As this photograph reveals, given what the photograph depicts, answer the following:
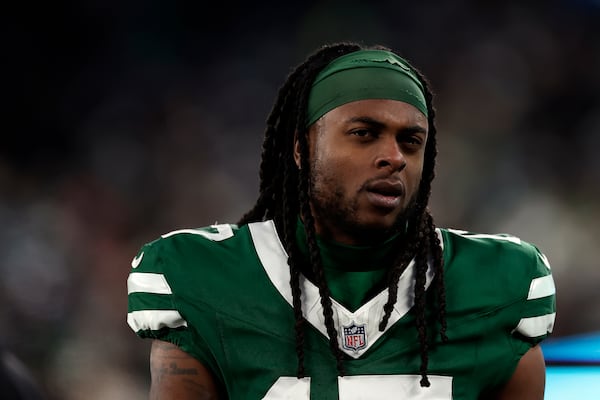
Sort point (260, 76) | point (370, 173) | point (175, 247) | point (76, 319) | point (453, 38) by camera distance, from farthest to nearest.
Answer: point (453, 38) < point (260, 76) < point (76, 319) < point (175, 247) < point (370, 173)

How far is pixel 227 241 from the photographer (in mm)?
1354

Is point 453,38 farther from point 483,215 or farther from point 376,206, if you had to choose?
point 376,206

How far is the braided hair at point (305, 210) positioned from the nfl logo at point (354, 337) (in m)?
0.03

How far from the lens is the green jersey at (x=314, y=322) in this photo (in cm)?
125

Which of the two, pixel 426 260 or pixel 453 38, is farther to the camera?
pixel 453 38

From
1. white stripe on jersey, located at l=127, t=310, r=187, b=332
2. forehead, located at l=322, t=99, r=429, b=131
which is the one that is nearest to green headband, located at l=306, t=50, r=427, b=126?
forehead, located at l=322, t=99, r=429, b=131

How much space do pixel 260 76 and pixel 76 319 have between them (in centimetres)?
98

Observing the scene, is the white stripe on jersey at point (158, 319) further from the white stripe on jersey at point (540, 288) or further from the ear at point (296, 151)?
the white stripe on jersey at point (540, 288)

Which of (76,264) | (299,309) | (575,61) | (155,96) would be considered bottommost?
(299,309)

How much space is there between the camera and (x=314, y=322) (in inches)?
49.9

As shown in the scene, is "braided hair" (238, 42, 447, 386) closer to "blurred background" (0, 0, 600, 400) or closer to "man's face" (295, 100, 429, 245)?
"man's face" (295, 100, 429, 245)

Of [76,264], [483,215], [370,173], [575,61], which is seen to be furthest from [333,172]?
[575,61]

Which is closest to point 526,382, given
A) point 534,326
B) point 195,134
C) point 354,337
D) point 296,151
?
point 534,326

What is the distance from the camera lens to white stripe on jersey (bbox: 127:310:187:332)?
125 centimetres
